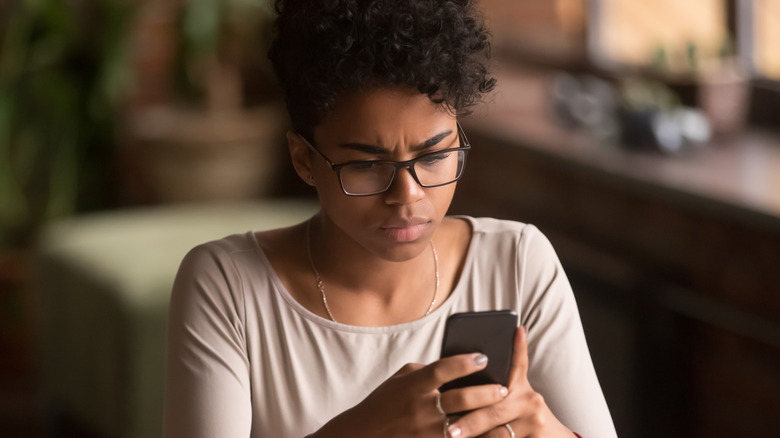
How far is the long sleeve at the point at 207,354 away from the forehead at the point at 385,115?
264 mm

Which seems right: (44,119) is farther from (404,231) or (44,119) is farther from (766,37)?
(404,231)

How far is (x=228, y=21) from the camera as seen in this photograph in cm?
381

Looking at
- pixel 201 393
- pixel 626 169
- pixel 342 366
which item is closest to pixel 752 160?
pixel 626 169

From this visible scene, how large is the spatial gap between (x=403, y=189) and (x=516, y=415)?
257 mm

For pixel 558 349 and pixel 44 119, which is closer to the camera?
pixel 558 349

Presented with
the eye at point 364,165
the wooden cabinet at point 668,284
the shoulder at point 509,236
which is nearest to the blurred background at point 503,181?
the wooden cabinet at point 668,284

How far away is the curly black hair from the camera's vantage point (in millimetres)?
997

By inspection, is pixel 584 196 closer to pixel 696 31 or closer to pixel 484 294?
pixel 696 31

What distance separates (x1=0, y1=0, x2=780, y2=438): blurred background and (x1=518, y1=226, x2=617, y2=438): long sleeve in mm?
416

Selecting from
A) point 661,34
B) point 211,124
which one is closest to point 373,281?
point 661,34

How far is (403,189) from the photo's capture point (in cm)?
103

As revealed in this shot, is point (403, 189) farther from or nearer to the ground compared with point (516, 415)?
farther from the ground

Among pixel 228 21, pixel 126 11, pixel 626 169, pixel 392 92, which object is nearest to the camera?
pixel 392 92

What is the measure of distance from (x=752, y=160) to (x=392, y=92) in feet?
5.58
